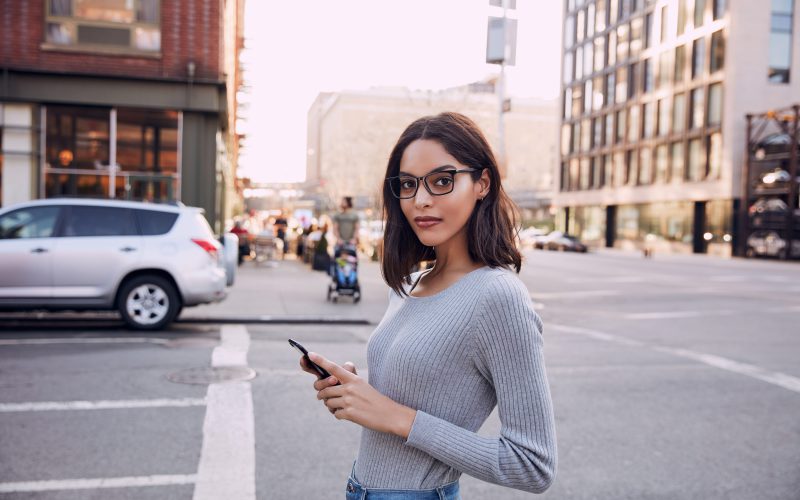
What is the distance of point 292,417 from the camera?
5.95m

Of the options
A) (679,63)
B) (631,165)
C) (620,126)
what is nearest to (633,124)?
(620,126)

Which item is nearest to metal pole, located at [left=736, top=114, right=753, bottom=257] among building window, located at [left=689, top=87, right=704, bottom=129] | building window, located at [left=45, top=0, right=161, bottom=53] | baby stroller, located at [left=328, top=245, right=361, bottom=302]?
building window, located at [left=689, top=87, right=704, bottom=129]

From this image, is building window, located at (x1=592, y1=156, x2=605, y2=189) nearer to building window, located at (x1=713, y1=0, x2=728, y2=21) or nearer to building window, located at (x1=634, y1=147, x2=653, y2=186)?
building window, located at (x1=634, y1=147, x2=653, y2=186)

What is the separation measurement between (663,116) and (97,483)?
60.1m

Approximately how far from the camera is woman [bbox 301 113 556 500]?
5.88 ft

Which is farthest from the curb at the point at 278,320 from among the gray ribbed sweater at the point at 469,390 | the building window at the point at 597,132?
the building window at the point at 597,132

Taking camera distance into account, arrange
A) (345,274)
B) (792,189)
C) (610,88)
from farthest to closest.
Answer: (610,88)
(792,189)
(345,274)

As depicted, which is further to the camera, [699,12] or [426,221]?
[699,12]

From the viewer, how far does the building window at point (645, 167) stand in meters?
59.9

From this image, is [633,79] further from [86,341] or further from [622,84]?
[86,341]

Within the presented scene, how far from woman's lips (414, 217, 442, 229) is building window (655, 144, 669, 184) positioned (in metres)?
59.2

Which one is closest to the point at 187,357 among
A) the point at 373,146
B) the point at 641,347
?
the point at 641,347

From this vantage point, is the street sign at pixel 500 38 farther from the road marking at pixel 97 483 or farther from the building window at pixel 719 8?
the building window at pixel 719 8

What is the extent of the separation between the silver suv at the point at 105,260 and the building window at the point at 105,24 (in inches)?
367
